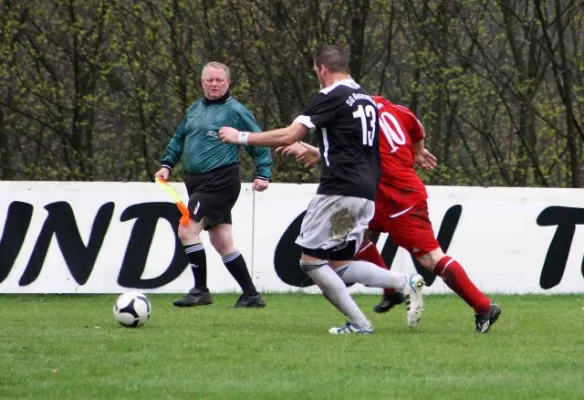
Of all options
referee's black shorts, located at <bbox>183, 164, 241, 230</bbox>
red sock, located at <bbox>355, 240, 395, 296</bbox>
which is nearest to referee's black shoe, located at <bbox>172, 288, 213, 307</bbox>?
referee's black shorts, located at <bbox>183, 164, 241, 230</bbox>

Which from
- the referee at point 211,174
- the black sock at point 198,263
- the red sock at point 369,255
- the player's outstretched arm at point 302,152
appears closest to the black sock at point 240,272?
the referee at point 211,174

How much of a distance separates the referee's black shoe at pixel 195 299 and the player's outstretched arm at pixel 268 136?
9.36ft

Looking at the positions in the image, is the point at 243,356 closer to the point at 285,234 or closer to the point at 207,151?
the point at 207,151

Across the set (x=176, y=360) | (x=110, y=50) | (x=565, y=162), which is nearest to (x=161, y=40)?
(x=110, y=50)

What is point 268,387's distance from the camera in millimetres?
5859

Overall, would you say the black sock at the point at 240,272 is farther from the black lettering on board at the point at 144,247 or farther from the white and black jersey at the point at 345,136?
the white and black jersey at the point at 345,136

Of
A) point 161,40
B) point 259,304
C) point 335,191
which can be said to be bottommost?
point 259,304

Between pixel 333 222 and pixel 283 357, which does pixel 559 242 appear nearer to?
pixel 333 222

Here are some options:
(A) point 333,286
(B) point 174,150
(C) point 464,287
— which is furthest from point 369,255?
(B) point 174,150

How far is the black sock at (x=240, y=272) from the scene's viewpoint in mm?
10758

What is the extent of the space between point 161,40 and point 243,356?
1235 cm

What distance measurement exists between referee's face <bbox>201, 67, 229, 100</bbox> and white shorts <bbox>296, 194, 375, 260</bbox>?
2722 mm

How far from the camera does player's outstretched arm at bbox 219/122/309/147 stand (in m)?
7.90

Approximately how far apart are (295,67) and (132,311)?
1005 centimetres
